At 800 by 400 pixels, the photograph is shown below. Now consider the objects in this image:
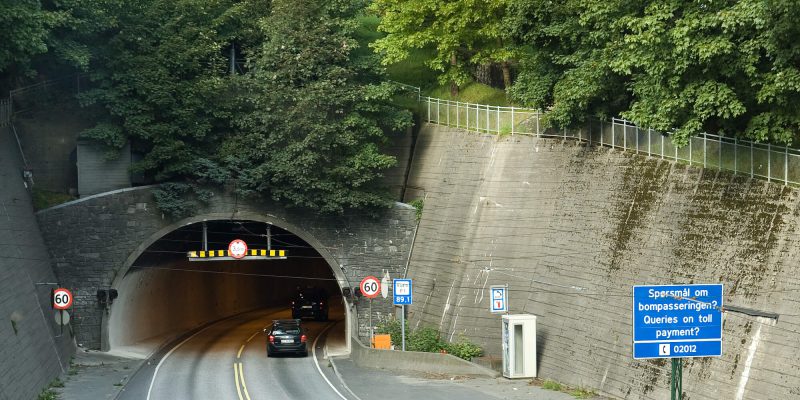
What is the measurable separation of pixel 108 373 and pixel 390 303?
37.0 feet

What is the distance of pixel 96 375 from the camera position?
1299 inches

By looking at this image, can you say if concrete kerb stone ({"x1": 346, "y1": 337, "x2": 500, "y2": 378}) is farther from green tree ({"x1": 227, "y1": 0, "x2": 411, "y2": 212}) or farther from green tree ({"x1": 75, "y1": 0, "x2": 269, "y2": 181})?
green tree ({"x1": 75, "y1": 0, "x2": 269, "y2": 181})

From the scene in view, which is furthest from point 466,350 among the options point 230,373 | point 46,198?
point 46,198

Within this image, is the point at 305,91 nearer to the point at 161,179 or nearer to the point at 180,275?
the point at 161,179

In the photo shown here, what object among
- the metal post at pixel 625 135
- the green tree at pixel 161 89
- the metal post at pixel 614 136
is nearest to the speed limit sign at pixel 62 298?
the green tree at pixel 161 89

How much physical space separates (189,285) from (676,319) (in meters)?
35.4

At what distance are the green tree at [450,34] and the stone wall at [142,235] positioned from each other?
7428 millimetres

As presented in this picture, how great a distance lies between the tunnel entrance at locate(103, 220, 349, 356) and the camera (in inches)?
1567

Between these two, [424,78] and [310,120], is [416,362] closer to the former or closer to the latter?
[310,120]

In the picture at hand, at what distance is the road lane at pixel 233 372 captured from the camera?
30.5 metres

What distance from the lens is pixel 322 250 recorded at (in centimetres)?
3922

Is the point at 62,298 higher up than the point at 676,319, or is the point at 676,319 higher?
the point at 62,298

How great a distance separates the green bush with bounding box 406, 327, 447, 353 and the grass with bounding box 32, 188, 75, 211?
1539 centimetres

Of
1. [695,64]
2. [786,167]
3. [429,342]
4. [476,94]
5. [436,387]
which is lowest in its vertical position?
[436,387]
